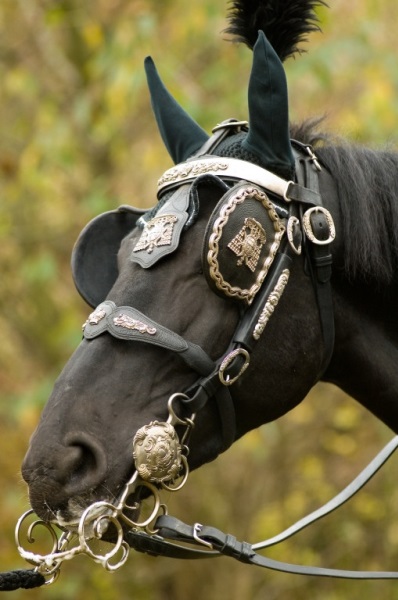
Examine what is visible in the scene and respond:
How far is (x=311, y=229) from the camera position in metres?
2.70

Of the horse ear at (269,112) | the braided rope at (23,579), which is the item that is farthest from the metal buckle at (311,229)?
the braided rope at (23,579)

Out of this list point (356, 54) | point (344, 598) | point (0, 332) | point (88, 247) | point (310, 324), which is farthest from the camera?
point (344, 598)

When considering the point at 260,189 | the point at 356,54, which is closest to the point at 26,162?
the point at 356,54

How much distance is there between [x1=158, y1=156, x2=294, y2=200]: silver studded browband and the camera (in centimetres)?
269

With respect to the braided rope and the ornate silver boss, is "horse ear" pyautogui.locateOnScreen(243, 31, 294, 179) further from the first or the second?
the braided rope

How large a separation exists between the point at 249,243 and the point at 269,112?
1.25 ft

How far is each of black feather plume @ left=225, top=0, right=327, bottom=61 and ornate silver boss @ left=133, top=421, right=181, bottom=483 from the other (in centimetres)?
132

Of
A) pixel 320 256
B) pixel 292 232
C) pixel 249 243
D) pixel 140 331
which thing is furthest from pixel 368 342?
pixel 140 331

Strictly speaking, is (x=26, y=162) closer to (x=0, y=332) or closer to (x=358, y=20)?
(x=0, y=332)

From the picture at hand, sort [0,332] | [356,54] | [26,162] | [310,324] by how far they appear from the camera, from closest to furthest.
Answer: [310,324] < [356,54] < [26,162] < [0,332]

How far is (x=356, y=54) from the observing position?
613 cm

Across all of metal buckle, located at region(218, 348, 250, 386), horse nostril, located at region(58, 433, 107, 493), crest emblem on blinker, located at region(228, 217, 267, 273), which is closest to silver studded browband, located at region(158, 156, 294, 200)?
crest emblem on blinker, located at region(228, 217, 267, 273)

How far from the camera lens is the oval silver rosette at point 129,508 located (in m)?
2.37

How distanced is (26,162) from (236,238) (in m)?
4.42
